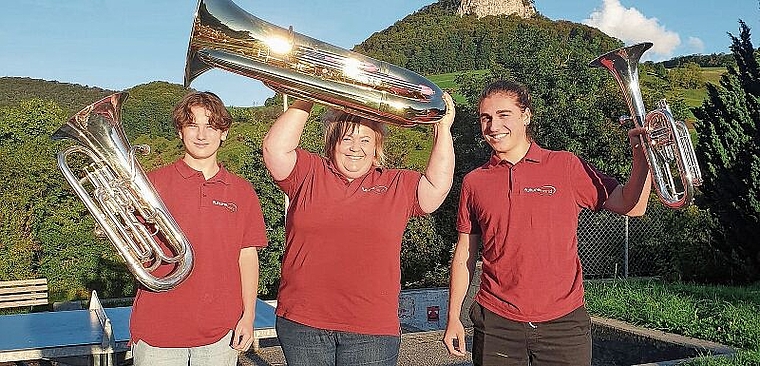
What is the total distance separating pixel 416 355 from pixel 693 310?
8.68 feet

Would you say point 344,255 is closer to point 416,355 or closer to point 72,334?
point 72,334

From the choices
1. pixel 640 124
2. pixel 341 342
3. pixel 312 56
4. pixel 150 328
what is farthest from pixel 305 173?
pixel 640 124

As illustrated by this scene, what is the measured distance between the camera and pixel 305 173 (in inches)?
110

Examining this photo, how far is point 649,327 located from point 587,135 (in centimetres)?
798

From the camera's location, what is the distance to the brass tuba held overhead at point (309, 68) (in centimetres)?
275

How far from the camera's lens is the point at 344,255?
8.68 feet

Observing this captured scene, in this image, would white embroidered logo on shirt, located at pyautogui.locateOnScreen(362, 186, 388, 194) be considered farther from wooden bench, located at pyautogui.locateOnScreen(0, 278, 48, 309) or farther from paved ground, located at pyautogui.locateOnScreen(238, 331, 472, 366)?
wooden bench, located at pyautogui.locateOnScreen(0, 278, 48, 309)

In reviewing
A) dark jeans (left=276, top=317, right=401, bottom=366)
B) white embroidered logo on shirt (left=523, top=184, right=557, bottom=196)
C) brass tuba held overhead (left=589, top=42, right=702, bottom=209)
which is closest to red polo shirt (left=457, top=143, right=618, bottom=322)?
white embroidered logo on shirt (left=523, top=184, right=557, bottom=196)

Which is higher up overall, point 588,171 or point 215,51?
point 215,51

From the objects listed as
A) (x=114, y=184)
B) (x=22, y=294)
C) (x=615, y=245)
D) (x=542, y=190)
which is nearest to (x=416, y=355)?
(x=542, y=190)

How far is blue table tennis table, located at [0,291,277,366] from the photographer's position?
521 cm

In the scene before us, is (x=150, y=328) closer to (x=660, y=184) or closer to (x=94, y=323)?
(x=660, y=184)

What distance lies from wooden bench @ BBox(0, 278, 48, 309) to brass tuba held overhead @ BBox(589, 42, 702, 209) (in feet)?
26.2

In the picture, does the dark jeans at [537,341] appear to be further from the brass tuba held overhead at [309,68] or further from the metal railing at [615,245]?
the metal railing at [615,245]
